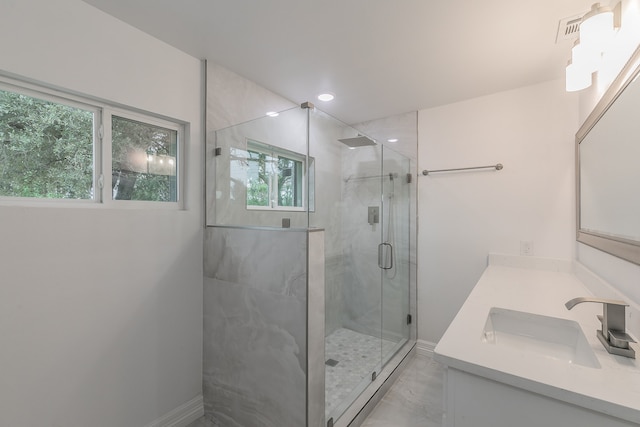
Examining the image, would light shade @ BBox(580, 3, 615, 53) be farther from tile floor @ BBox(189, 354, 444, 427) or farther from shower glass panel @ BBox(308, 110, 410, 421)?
tile floor @ BBox(189, 354, 444, 427)

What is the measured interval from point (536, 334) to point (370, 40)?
1.83 meters

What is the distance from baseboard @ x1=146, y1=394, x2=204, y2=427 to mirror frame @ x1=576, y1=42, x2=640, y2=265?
2.51 m

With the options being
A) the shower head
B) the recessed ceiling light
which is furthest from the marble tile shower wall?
the recessed ceiling light

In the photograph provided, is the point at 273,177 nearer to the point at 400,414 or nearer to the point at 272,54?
the point at 272,54

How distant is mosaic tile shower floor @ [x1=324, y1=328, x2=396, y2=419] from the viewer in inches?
78.2

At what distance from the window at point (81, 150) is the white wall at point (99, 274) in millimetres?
104

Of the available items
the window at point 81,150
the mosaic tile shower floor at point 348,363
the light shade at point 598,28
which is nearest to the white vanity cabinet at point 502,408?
the mosaic tile shower floor at point 348,363

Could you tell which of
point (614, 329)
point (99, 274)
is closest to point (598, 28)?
point (614, 329)

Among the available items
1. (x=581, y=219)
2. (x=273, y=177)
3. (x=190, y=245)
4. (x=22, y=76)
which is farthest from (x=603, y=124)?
(x=22, y=76)

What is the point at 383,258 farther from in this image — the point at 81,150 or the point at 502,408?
the point at 81,150

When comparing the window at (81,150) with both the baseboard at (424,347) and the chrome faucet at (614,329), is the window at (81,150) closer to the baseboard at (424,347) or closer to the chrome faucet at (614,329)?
the chrome faucet at (614,329)

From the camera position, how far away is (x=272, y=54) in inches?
74.8

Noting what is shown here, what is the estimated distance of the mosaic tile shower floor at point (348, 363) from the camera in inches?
78.2

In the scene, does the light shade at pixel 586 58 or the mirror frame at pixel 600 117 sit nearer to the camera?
the mirror frame at pixel 600 117
